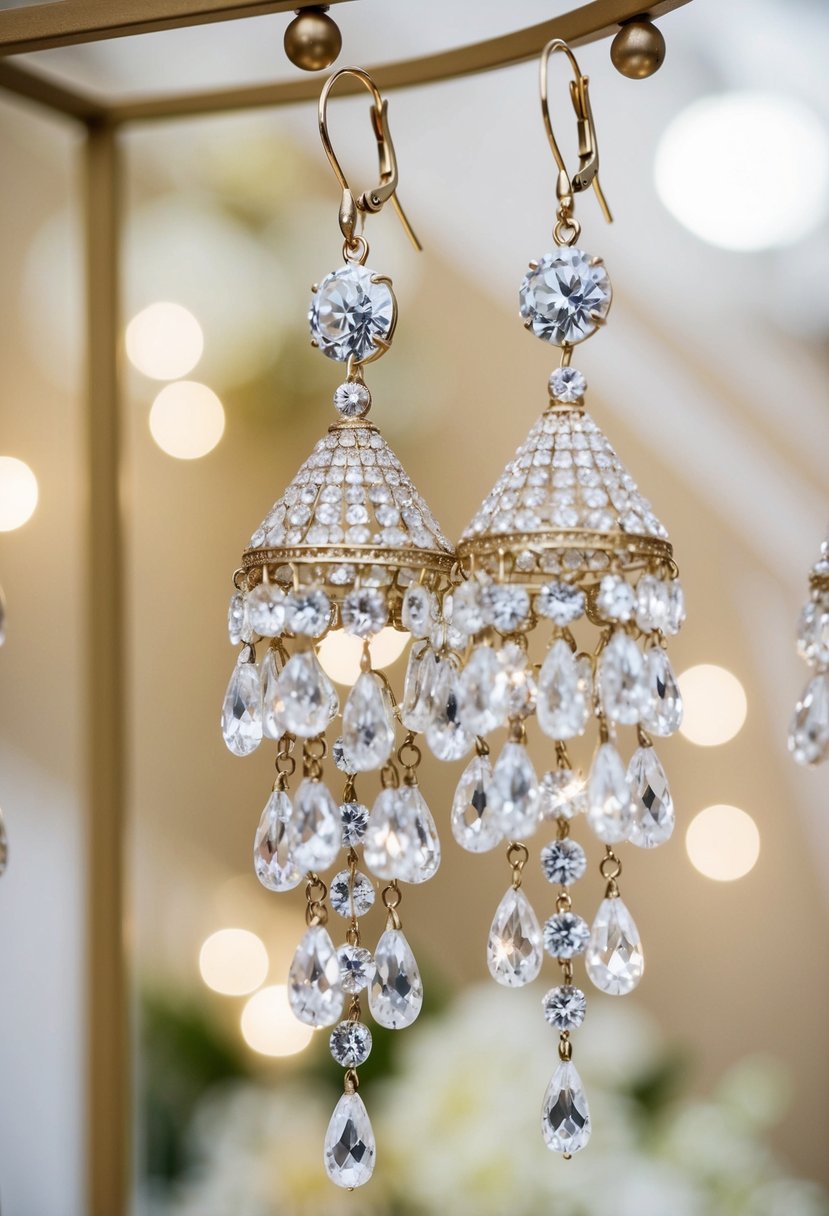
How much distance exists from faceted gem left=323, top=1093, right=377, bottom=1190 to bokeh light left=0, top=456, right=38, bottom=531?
0.78 meters

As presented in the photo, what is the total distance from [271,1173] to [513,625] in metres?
0.84

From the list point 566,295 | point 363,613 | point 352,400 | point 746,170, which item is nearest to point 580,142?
point 566,295

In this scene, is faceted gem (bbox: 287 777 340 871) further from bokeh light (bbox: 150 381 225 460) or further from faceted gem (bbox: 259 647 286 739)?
bokeh light (bbox: 150 381 225 460)

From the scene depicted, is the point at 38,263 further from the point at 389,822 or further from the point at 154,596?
the point at 389,822

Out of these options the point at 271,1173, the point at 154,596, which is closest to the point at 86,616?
the point at 154,596

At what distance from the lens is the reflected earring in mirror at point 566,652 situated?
2.16 ft

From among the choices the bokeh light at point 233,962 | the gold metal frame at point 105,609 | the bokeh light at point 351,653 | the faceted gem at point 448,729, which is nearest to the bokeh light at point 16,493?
the gold metal frame at point 105,609

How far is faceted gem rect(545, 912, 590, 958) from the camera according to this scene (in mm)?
708

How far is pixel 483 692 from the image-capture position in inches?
26.0

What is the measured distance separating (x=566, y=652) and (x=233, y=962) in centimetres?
79

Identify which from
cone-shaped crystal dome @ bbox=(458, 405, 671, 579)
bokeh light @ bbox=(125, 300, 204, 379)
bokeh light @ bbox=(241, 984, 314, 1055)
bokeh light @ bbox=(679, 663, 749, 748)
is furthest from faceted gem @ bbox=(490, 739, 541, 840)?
bokeh light @ bbox=(125, 300, 204, 379)

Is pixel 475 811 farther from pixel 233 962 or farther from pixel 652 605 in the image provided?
pixel 233 962

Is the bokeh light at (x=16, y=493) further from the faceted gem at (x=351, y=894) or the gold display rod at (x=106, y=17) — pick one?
the faceted gem at (x=351, y=894)

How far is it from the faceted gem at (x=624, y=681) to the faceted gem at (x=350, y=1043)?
0.27 meters
